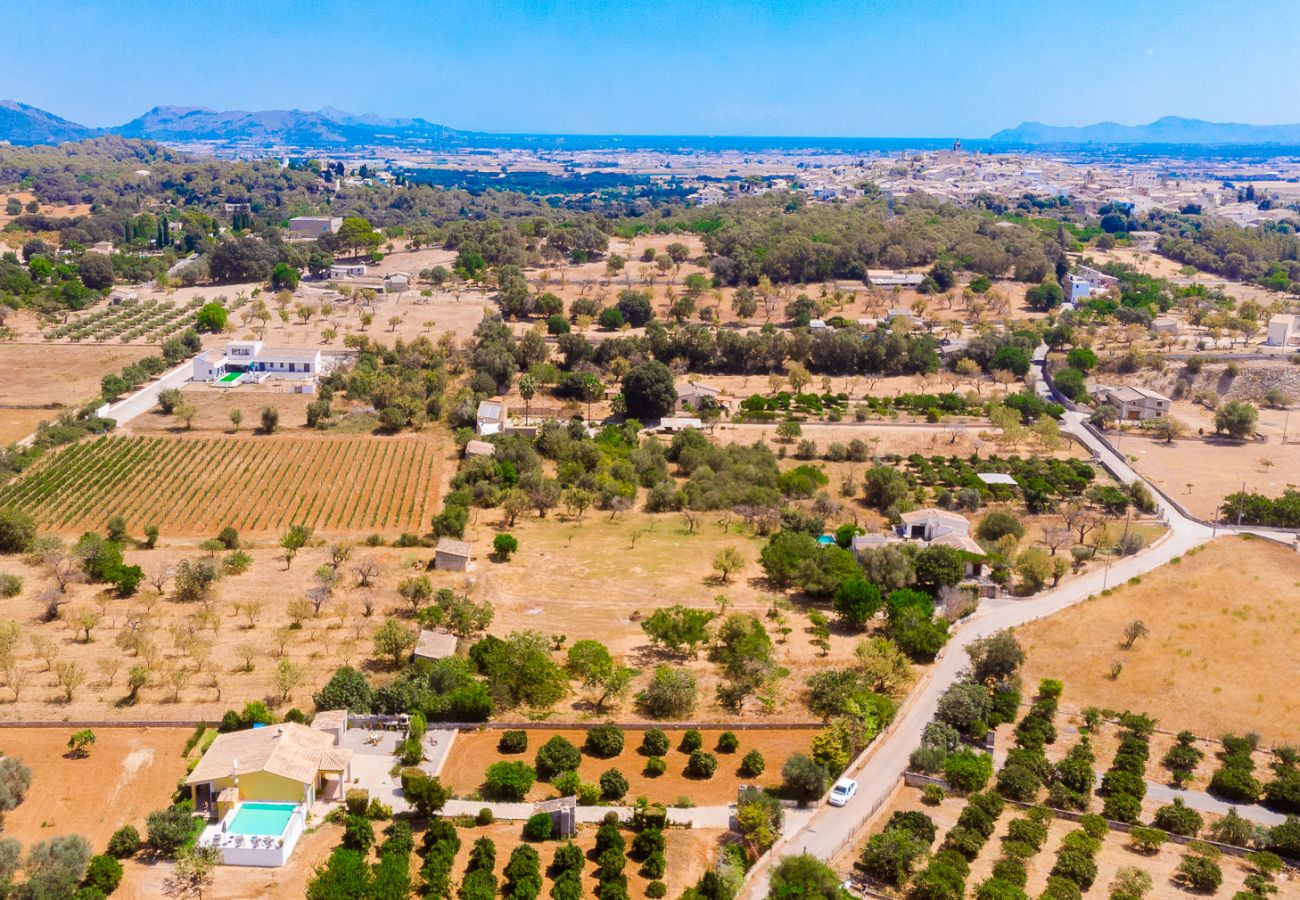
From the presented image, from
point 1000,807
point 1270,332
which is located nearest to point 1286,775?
point 1000,807

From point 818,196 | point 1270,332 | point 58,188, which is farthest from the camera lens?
point 818,196

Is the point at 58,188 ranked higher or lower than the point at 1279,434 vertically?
higher

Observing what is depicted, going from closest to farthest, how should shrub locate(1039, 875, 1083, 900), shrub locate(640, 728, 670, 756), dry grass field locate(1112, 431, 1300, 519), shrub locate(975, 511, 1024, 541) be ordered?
shrub locate(1039, 875, 1083, 900) → shrub locate(640, 728, 670, 756) → shrub locate(975, 511, 1024, 541) → dry grass field locate(1112, 431, 1300, 519)

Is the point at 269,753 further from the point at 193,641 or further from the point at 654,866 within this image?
the point at 654,866

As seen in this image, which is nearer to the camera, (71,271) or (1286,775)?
(1286,775)

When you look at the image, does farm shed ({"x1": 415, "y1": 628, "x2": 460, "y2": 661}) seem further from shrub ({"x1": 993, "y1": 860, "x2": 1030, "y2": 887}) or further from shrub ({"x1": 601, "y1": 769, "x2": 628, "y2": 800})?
shrub ({"x1": 993, "y1": 860, "x2": 1030, "y2": 887})

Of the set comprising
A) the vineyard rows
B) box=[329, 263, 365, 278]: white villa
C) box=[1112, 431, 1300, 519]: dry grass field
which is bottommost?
box=[1112, 431, 1300, 519]: dry grass field

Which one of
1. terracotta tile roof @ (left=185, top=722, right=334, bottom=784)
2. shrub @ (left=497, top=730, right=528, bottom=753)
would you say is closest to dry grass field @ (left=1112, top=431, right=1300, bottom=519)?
shrub @ (left=497, top=730, right=528, bottom=753)

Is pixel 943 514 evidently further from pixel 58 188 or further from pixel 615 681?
pixel 58 188
